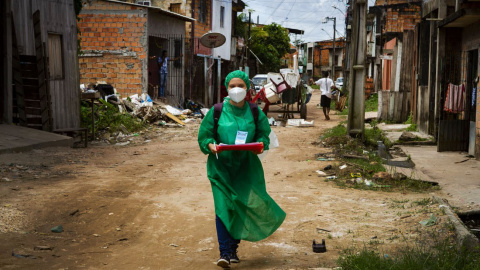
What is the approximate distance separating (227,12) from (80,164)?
78.2 feet

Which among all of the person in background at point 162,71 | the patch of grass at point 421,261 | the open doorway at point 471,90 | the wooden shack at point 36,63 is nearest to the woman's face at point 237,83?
the patch of grass at point 421,261

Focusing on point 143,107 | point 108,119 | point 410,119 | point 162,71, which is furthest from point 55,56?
point 410,119

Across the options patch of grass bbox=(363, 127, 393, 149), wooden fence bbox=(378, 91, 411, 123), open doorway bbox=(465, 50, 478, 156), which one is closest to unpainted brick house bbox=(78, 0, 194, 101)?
wooden fence bbox=(378, 91, 411, 123)

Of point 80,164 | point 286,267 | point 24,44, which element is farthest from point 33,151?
point 286,267

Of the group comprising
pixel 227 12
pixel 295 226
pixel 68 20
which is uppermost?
pixel 227 12

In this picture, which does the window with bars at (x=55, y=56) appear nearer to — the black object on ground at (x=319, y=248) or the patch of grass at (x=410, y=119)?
the black object on ground at (x=319, y=248)

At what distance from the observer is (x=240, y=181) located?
14.5ft

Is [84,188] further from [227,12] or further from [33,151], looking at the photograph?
[227,12]

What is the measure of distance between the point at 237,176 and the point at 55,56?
9.20m

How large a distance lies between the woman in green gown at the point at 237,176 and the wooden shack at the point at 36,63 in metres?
7.76

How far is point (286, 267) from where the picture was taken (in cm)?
423

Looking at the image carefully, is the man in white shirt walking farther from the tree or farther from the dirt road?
the tree

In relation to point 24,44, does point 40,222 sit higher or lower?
lower

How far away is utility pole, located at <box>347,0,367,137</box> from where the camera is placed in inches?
469
